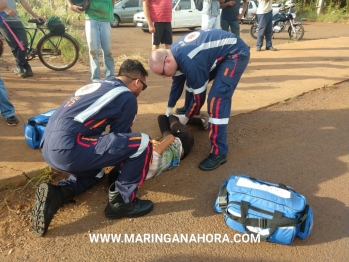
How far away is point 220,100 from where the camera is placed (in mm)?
3207

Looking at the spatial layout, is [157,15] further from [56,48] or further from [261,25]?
[261,25]

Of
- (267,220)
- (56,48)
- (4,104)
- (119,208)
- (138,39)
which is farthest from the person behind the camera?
(138,39)

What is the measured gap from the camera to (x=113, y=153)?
95.0 inches

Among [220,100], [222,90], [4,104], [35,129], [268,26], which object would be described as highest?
[268,26]

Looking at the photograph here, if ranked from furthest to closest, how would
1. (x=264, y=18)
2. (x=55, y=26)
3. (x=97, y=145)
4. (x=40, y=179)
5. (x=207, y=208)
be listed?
(x=264, y=18) → (x=55, y=26) → (x=40, y=179) → (x=207, y=208) → (x=97, y=145)

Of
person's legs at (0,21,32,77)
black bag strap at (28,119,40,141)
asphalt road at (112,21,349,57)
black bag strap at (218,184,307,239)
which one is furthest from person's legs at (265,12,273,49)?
black bag strap at (218,184,307,239)

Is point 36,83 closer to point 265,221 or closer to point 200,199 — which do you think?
point 200,199

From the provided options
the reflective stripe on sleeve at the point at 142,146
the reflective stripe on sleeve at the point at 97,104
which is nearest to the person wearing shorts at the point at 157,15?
the reflective stripe on sleeve at the point at 97,104

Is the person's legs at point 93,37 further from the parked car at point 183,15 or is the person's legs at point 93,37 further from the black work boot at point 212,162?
the parked car at point 183,15

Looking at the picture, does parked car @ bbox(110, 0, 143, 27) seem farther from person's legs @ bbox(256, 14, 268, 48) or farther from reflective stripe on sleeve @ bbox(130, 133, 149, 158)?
reflective stripe on sleeve @ bbox(130, 133, 149, 158)

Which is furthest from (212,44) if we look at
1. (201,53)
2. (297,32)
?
(297,32)

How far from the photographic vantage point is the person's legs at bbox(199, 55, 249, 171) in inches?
125

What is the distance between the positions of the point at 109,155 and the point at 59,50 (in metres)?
4.35

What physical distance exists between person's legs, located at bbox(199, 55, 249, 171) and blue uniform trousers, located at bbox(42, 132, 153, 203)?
97 centimetres
